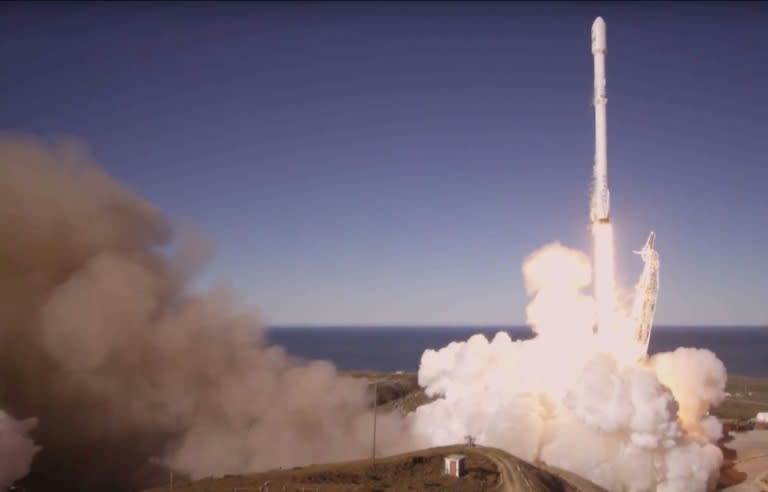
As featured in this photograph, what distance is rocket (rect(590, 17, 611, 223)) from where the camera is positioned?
33.9 metres

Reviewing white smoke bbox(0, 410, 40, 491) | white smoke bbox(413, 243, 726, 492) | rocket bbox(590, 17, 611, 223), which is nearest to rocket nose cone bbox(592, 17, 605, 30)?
rocket bbox(590, 17, 611, 223)

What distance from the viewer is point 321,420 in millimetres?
40938

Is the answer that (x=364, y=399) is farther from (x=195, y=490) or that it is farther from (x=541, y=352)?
(x=195, y=490)

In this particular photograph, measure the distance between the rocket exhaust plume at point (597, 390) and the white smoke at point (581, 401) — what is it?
6 cm

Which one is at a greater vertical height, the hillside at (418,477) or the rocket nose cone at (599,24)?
the rocket nose cone at (599,24)

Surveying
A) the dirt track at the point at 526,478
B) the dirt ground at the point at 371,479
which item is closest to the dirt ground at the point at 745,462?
the dirt track at the point at 526,478

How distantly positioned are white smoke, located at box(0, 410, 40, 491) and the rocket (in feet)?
95.6

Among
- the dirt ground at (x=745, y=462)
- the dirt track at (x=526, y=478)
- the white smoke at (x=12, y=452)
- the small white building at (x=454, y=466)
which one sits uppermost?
the white smoke at (x=12, y=452)

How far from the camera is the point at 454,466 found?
28781mm

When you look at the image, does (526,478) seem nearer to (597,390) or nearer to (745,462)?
(597,390)

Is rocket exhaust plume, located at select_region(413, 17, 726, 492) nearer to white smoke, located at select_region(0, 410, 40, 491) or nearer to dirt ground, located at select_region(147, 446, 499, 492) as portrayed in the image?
dirt ground, located at select_region(147, 446, 499, 492)

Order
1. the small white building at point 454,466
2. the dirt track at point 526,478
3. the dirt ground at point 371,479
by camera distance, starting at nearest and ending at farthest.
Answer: the dirt ground at point 371,479 < the dirt track at point 526,478 < the small white building at point 454,466

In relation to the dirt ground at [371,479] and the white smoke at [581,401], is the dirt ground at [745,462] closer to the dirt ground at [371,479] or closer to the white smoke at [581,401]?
the white smoke at [581,401]

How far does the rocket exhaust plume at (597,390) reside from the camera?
31.0 meters
